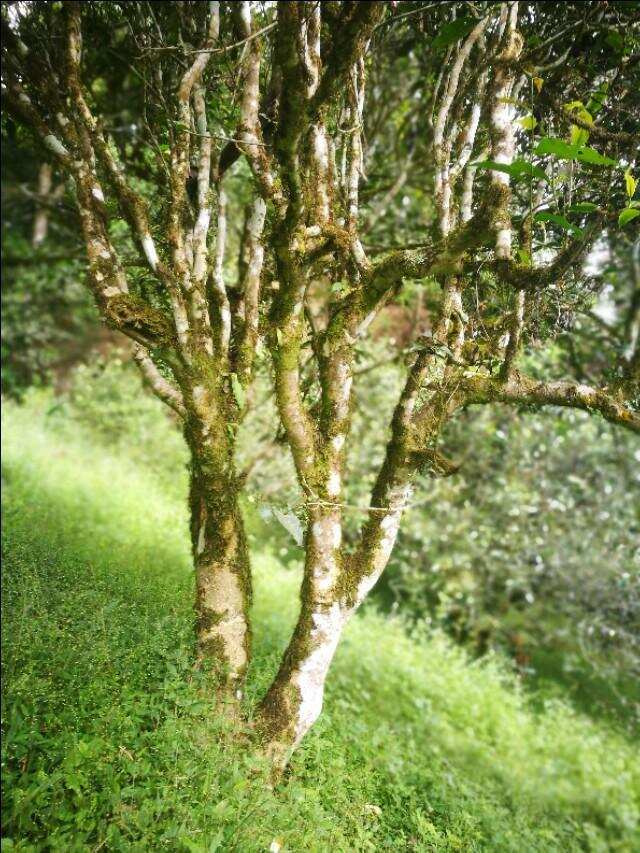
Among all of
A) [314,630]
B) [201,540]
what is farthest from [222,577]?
[314,630]

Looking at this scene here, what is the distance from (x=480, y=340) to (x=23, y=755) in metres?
3.82

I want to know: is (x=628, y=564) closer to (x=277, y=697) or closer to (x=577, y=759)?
(x=577, y=759)

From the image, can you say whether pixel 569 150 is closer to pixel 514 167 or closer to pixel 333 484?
pixel 514 167

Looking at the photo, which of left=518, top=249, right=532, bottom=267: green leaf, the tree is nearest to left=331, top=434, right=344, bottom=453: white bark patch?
the tree

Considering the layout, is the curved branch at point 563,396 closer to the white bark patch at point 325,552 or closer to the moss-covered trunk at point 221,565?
the white bark patch at point 325,552

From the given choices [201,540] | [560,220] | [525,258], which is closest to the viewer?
[560,220]

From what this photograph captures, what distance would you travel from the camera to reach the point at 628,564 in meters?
7.38

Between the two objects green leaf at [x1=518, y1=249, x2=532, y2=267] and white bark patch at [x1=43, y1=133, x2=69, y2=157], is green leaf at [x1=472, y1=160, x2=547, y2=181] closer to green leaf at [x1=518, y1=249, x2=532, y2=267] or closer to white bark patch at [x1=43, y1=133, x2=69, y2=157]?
green leaf at [x1=518, y1=249, x2=532, y2=267]

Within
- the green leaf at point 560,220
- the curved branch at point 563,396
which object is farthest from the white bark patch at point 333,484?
the green leaf at point 560,220

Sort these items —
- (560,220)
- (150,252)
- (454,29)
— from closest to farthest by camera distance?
(560,220)
(454,29)
(150,252)

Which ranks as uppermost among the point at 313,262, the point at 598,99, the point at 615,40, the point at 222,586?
the point at 615,40

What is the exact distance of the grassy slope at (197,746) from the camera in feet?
8.73

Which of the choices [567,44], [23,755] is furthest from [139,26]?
[23,755]

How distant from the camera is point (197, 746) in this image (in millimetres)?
3010
